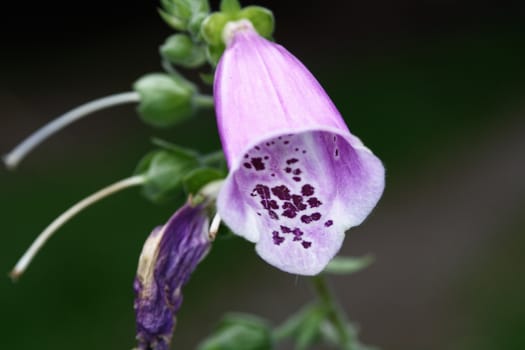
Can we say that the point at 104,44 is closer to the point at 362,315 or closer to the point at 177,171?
the point at 362,315

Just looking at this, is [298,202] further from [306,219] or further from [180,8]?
[180,8]

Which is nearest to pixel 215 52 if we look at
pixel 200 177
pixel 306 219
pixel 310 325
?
pixel 200 177

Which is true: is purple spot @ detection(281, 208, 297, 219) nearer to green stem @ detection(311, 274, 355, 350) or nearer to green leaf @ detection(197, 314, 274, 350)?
green stem @ detection(311, 274, 355, 350)

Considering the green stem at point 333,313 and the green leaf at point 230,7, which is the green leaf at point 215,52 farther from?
the green stem at point 333,313

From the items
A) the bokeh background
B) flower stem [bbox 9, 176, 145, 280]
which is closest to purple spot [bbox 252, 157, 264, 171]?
flower stem [bbox 9, 176, 145, 280]

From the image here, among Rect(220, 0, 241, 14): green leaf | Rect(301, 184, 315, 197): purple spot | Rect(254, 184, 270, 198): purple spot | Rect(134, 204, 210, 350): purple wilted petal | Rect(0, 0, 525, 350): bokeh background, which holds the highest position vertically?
Rect(220, 0, 241, 14): green leaf

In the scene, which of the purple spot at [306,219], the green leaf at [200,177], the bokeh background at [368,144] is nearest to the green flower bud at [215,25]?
the green leaf at [200,177]
